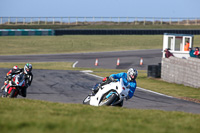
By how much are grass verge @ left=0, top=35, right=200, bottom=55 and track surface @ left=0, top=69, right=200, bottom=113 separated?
87.4 ft

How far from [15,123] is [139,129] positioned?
2114mm

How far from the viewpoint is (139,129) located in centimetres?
661

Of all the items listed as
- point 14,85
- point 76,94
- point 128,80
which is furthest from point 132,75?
point 76,94

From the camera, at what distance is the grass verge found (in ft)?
170

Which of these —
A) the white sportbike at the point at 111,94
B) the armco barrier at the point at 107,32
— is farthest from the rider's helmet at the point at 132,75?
the armco barrier at the point at 107,32

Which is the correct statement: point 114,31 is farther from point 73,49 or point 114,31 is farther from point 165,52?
point 165,52

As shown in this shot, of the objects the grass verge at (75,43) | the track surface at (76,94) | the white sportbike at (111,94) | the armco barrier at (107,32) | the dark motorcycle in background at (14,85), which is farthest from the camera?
the armco barrier at (107,32)

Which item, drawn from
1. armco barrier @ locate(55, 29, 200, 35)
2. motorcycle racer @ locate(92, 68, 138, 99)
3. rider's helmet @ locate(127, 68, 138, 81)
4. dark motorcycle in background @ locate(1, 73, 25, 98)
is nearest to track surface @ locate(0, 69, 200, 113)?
dark motorcycle in background @ locate(1, 73, 25, 98)

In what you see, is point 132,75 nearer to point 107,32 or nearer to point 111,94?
point 111,94

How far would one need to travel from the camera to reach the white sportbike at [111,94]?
10.8m

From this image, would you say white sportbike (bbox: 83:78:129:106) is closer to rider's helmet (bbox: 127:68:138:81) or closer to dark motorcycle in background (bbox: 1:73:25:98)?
rider's helmet (bbox: 127:68:138:81)

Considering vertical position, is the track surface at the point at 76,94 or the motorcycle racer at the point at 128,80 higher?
the motorcycle racer at the point at 128,80

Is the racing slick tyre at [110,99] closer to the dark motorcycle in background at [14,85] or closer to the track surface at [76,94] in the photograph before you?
the track surface at [76,94]

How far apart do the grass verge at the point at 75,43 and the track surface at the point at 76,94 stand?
2664 centimetres
